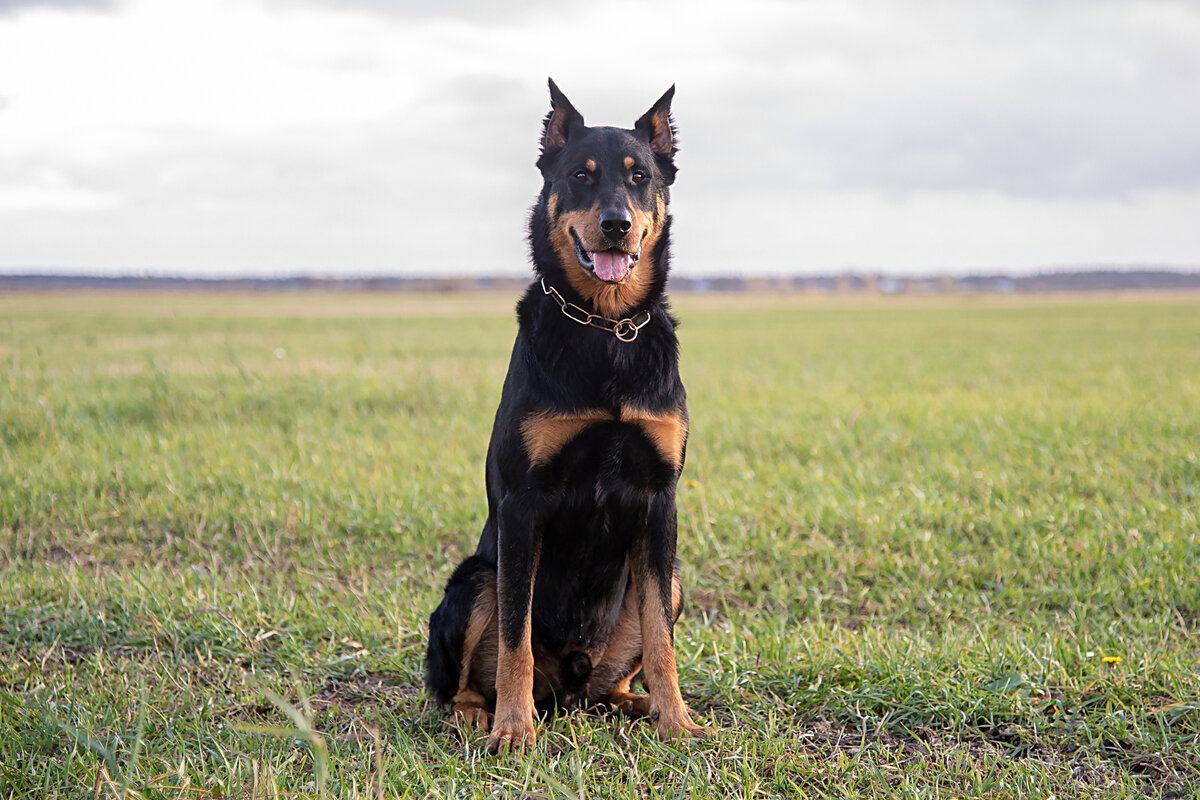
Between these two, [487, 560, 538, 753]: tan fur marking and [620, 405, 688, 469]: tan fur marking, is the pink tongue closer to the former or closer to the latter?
[620, 405, 688, 469]: tan fur marking

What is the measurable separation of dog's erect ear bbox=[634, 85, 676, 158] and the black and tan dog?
0.04 m

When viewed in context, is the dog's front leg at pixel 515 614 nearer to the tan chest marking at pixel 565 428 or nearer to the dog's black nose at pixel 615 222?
the tan chest marking at pixel 565 428

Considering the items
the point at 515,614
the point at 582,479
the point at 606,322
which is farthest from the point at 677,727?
the point at 606,322

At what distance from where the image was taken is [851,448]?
Answer: 7.96m

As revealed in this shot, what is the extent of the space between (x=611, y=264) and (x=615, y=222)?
16cm

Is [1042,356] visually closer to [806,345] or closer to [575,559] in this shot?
[806,345]

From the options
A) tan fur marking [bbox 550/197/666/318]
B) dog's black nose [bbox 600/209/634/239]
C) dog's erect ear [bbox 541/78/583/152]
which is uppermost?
dog's erect ear [bbox 541/78/583/152]

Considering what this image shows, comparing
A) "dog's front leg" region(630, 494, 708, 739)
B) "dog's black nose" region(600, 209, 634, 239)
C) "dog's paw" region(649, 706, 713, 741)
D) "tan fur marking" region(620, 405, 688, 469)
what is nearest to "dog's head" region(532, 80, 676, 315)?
"dog's black nose" region(600, 209, 634, 239)

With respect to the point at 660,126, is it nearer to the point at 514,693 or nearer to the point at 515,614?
the point at 515,614

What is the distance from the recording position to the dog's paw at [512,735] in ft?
9.74

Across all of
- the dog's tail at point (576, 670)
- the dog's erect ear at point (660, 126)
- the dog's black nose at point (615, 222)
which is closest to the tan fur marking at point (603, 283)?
the dog's black nose at point (615, 222)

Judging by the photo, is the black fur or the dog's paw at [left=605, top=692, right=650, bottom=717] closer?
the black fur

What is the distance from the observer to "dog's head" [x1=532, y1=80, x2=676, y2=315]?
3.10 m

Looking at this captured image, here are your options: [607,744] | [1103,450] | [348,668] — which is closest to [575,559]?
[607,744]
